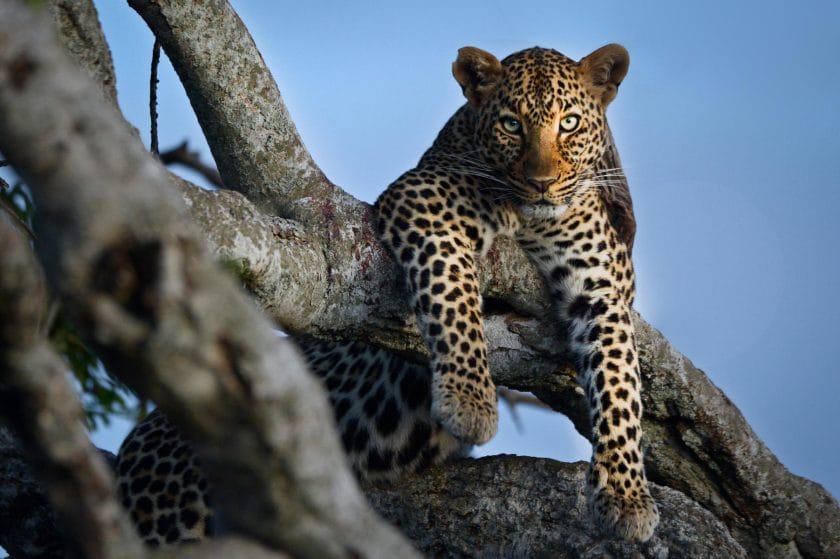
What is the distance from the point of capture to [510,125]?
21.2ft

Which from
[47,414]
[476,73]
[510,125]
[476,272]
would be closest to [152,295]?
[47,414]

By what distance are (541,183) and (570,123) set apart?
50cm

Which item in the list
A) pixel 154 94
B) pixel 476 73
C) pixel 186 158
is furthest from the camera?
pixel 186 158

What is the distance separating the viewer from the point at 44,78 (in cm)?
204

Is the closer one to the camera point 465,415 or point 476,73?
point 465,415

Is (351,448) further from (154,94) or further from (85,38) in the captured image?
(85,38)

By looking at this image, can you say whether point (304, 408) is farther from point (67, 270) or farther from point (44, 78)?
point (44, 78)

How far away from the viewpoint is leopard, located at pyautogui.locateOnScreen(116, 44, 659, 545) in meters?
5.93

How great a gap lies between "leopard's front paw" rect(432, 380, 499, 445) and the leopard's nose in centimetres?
134

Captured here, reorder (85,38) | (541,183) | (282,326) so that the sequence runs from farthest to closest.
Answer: (541,183), (85,38), (282,326)

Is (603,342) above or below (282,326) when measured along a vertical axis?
above

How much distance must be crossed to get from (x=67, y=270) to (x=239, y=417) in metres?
0.45

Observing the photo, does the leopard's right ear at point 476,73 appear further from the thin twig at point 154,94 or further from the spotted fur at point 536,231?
the thin twig at point 154,94

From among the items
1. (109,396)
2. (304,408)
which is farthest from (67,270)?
(109,396)
